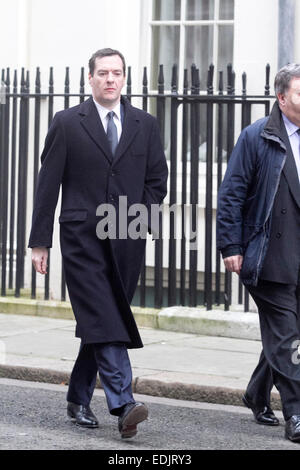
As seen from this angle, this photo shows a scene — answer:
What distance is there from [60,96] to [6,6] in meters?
1.23

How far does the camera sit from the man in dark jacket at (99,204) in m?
6.21

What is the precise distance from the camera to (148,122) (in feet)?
21.3

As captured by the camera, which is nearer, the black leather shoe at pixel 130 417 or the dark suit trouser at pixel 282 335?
the black leather shoe at pixel 130 417

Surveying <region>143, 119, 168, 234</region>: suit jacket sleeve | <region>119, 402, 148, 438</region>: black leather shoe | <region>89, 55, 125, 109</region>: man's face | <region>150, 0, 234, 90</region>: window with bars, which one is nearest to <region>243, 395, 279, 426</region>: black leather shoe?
<region>119, 402, 148, 438</region>: black leather shoe

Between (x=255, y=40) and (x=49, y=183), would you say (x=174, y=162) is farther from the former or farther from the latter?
(x=49, y=183)

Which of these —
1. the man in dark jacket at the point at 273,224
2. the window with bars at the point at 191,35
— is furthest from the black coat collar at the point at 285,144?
the window with bars at the point at 191,35

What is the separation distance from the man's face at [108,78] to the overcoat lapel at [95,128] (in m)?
0.09

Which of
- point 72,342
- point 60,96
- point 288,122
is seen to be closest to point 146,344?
point 72,342

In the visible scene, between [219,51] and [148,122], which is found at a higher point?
[219,51]

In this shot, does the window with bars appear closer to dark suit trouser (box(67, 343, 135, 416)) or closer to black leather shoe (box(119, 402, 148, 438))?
dark suit trouser (box(67, 343, 135, 416))

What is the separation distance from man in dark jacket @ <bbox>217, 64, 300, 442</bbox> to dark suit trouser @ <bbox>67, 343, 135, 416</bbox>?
75 cm

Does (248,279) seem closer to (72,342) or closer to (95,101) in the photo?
(95,101)

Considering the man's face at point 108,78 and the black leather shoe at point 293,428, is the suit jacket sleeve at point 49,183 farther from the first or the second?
the black leather shoe at point 293,428

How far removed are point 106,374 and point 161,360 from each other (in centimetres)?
234
